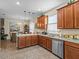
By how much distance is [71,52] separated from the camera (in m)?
3.64

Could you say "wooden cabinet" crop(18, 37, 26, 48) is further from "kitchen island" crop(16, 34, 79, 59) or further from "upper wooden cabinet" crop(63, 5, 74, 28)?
"upper wooden cabinet" crop(63, 5, 74, 28)

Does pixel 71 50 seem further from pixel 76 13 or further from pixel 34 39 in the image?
pixel 34 39

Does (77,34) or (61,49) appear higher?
(77,34)

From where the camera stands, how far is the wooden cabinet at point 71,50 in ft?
11.0

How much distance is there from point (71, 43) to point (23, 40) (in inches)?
151

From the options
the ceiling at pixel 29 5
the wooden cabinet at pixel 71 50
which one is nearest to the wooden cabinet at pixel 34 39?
the ceiling at pixel 29 5

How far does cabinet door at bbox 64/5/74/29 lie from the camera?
4.23 m

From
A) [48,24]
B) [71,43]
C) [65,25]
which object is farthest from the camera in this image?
[48,24]

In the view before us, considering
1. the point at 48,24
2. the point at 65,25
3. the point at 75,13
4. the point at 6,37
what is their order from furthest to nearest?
the point at 6,37 → the point at 48,24 → the point at 65,25 → the point at 75,13

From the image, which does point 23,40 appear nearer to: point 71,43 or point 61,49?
point 61,49

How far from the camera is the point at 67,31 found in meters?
5.19

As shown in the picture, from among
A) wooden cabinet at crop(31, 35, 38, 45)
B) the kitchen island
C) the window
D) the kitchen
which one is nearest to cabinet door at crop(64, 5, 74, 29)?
the kitchen

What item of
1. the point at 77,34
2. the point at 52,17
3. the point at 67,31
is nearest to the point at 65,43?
the point at 77,34

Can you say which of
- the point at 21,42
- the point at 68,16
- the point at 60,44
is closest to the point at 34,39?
Result: the point at 21,42
